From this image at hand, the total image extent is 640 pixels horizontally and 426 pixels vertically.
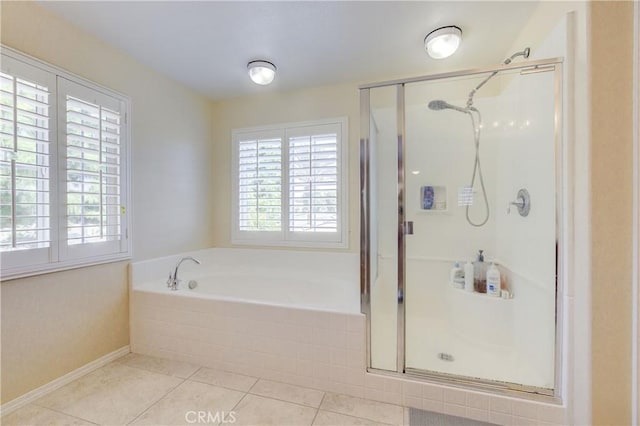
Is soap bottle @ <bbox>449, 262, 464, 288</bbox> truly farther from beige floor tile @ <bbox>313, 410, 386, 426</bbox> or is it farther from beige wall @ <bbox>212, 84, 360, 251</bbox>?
beige floor tile @ <bbox>313, 410, 386, 426</bbox>

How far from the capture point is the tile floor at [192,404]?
4.67ft

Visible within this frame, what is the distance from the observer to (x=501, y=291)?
1.99 meters

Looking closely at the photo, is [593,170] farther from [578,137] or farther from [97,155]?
[97,155]

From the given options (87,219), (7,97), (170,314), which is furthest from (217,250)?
(7,97)

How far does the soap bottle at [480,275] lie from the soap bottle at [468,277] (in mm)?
28

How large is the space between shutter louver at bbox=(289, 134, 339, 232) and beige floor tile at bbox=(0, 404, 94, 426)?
1942 mm

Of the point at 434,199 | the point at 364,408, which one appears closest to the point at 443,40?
the point at 434,199

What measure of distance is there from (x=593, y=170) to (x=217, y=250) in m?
3.03

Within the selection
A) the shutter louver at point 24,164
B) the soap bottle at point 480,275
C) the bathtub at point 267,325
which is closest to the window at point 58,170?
the shutter louver at point 24,164

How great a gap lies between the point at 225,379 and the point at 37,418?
0.95 m

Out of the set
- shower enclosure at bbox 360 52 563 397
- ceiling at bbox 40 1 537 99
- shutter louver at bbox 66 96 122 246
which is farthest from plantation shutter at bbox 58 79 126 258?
shower enclosure at bbox 360 52 563 397

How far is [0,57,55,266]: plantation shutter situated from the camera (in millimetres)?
1460

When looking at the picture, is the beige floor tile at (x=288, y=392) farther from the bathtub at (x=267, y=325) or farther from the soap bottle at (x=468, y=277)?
the soap bottle at (x=468, y=277)

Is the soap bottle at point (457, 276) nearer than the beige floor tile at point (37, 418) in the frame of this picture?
No
